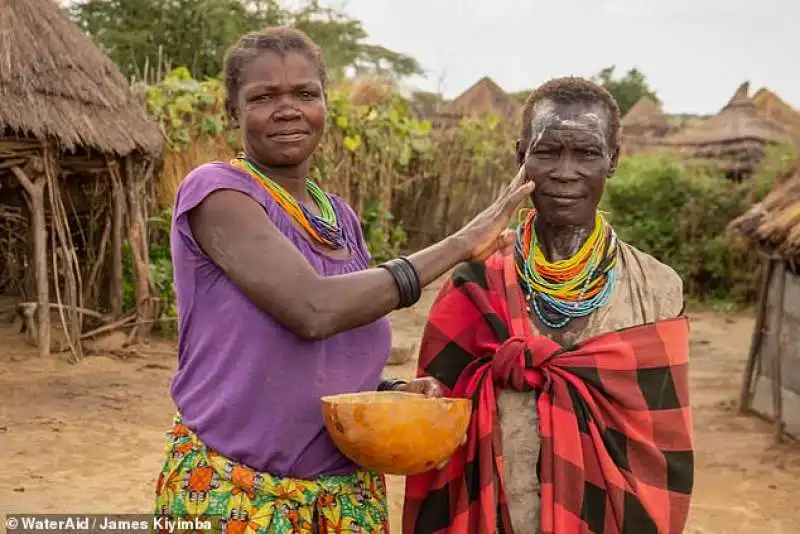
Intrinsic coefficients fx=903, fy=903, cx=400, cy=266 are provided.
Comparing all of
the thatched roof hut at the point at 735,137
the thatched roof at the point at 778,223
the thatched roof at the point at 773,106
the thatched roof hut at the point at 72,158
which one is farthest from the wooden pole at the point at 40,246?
the thatched roof at the point at 773,106

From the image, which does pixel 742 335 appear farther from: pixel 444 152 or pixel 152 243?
pixel 152 243

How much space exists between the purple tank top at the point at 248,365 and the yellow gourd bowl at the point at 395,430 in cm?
7

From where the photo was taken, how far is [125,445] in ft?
19.7

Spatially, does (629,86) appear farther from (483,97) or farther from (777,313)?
(777,313)

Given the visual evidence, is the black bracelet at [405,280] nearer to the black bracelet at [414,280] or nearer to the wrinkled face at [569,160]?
the black bracelet at [414,280]

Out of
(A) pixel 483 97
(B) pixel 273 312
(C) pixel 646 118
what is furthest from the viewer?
(C) pixel 646 118

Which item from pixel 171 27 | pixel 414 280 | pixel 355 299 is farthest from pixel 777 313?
pixel 171 27

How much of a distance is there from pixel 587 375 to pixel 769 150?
13.4 m

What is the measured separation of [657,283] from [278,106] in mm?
929

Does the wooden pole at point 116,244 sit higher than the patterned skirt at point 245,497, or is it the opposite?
the patterned skirt at point 245,497

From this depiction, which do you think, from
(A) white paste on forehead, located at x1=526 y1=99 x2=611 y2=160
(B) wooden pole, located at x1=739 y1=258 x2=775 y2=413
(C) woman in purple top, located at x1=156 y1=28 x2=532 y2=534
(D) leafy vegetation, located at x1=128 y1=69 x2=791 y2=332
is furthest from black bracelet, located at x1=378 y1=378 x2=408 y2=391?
(D) leafy vegetation, located at x1=128 y1=69 x2=791 y2=332

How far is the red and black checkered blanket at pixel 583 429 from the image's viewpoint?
188 cm

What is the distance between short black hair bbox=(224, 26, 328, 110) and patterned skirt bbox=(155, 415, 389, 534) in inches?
27.9

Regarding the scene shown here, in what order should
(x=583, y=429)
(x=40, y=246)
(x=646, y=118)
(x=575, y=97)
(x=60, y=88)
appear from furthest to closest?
(x=646, y=118), (x=40, y=246), (x=60, y=88), (x=575, y=97), (x=583, y=429)
